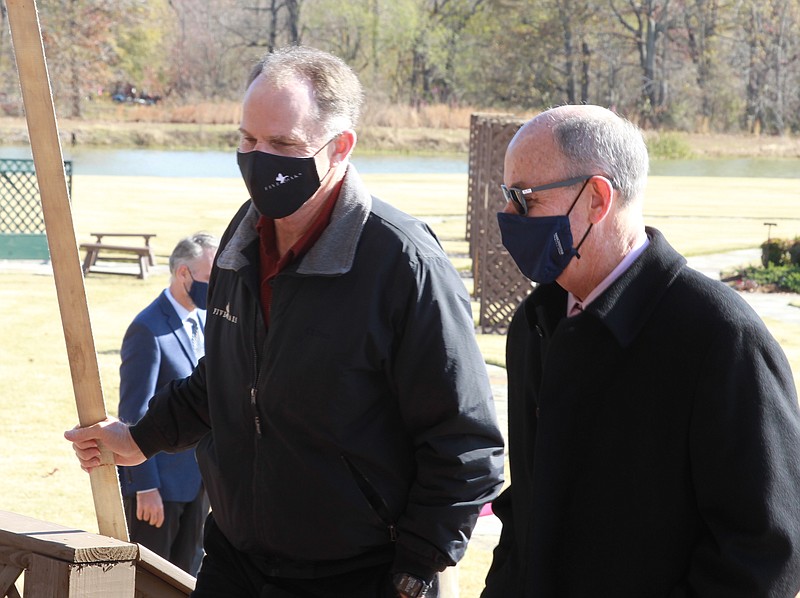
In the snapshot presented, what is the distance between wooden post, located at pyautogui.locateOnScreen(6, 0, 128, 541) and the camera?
240 cm

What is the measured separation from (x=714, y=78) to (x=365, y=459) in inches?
2614

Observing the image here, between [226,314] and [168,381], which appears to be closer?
[226,314]

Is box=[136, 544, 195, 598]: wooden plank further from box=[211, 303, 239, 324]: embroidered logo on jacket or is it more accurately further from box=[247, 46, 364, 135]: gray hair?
box=[247, 46, 364, 135]: gray hair

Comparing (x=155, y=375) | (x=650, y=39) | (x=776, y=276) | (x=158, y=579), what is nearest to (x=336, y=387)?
(x=158, y=579)

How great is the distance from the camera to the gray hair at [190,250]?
4402 millimetres

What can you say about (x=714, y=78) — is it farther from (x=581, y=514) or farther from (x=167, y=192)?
(x=581, y=514)

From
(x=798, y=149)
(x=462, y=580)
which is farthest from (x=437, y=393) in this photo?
(x=798, y=149)

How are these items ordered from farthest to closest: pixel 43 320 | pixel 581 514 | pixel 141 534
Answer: pixel 43 320, pixel 141 534, pixel 581 514

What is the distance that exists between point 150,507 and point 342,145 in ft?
7.06

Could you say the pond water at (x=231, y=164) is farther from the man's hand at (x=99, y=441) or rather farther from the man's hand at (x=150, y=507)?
the man's hand at (x=99, y=441)

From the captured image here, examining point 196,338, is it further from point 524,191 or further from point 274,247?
point 524,191

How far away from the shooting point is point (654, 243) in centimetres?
207

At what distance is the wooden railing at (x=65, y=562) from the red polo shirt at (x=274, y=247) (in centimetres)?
62

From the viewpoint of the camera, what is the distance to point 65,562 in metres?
2.43
